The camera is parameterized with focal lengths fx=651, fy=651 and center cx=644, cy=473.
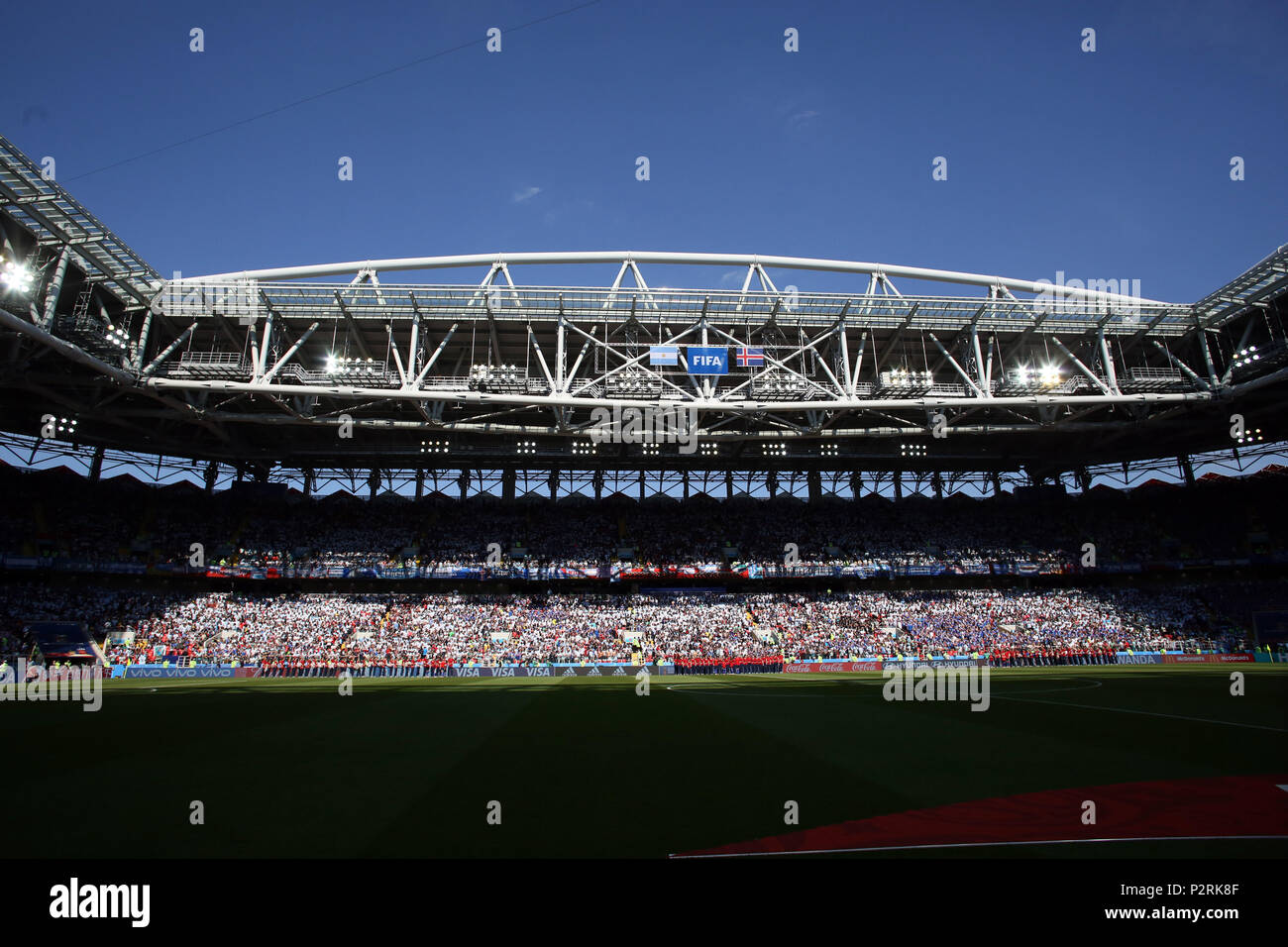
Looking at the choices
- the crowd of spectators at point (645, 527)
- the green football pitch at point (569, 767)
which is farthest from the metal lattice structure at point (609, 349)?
the green football pitch at point (569, 767)

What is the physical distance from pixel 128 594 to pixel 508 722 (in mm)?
40733

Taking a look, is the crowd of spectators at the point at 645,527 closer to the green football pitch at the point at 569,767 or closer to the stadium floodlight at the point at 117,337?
the stadium floodlight at the point at 117,337

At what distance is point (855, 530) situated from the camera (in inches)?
2090

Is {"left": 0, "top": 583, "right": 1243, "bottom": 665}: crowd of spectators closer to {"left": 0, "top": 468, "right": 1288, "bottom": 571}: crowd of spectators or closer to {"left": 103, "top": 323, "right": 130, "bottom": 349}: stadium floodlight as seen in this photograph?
{"left": 0, "top": 468, "right": 1288, "bottom": 571}: crowd of spectators

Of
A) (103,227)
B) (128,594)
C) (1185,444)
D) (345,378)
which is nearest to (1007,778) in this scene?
(345,378)

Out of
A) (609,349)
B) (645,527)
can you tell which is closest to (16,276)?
(609,349)

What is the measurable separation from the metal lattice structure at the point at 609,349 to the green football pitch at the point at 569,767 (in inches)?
708

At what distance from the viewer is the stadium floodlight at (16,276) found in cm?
2469

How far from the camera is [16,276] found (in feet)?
82.7

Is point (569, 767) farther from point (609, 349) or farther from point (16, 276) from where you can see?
point (16, 276)

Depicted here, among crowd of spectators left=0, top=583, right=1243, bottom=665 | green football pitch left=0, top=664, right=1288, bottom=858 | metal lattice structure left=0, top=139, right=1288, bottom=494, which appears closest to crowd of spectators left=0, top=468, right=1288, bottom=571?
crowd of spectators left=0, top=583, right=1243, bottom=665

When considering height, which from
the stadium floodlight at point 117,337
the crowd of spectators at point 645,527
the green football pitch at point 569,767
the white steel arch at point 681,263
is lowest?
the green football pitch at point 569,767

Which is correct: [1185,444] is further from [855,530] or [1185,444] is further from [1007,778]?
[1007,778]
